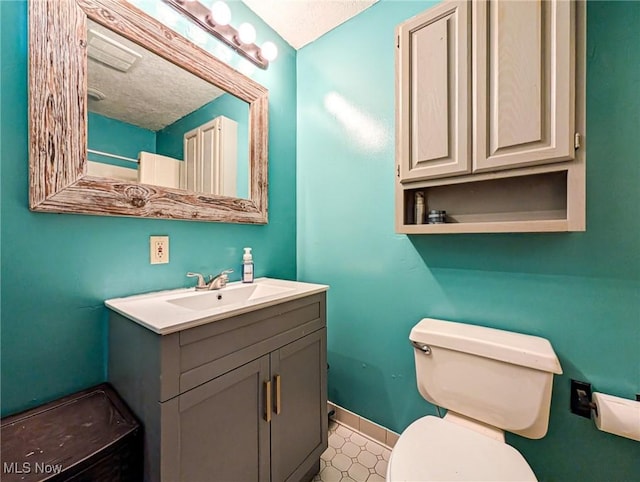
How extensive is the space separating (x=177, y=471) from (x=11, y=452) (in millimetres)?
389

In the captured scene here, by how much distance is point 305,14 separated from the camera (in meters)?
1.47

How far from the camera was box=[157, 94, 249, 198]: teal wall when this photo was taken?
1.13 m

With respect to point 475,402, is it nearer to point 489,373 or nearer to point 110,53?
point 489,373

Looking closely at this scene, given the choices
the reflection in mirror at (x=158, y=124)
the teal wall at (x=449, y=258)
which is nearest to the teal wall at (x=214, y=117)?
the reflection in mirror at (x=158, y=124)

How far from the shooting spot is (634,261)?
2.88 feet

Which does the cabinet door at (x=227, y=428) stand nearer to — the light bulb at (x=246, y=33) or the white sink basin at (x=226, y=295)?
the white sink basin at (x=226, y=295)

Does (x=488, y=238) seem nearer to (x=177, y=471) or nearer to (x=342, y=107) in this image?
(x=342, y=107)

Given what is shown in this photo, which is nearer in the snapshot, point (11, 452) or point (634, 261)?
point (11, 452)

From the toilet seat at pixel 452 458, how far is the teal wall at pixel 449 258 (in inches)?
14.2

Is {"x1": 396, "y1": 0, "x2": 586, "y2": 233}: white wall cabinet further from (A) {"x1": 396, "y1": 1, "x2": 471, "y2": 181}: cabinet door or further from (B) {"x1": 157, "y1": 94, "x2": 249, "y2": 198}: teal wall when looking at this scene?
(B) {"x1": 157, "y1": 94, "x2": 249, "y2": 198}: teal wall

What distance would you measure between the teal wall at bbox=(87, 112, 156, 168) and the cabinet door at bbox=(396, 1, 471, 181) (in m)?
1.05

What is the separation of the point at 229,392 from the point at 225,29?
159 cm

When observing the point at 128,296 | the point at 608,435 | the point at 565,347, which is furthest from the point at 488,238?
the point at 128,296

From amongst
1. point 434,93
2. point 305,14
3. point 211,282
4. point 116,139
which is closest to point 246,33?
point 305,14
